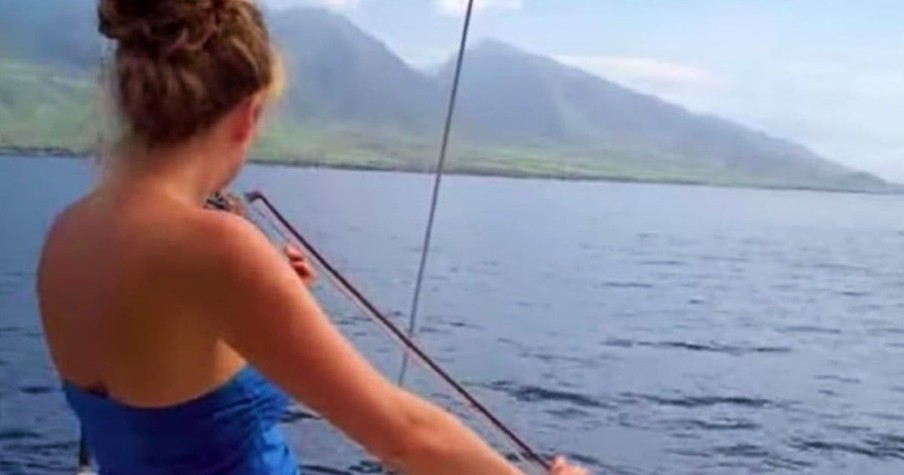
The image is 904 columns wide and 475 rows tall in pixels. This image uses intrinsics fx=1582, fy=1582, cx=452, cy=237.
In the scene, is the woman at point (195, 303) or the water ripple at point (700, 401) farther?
the water ripple at point (700, 401)

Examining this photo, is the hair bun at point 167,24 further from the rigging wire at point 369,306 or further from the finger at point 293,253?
the rigging wire at point 369,306

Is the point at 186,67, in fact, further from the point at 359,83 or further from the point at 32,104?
the point at 359,83

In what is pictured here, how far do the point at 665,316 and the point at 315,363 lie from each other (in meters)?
8.53

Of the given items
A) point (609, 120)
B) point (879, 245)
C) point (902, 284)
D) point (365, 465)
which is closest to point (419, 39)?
point (609, 120)

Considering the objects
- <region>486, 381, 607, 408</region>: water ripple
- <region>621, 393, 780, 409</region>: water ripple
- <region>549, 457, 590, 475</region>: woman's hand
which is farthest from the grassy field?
<region>621, 393, 780, 409</region>: water ripple

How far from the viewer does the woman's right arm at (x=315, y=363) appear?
69 centimetres

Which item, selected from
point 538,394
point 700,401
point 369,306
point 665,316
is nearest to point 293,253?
point 369,306

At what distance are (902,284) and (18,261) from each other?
18.4 ft

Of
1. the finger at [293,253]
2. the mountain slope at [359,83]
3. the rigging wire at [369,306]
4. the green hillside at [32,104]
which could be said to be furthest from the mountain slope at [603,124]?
the finger at [293,253]

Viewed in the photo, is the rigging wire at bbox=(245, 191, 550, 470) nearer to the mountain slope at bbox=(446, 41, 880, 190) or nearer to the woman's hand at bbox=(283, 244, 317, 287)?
the woman's hand at bbox=(283, 244, 317, 287)

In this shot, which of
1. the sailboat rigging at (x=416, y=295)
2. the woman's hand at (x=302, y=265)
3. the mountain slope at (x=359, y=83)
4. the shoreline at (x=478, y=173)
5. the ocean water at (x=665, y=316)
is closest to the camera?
the woman's hand at (x=302, y=265)

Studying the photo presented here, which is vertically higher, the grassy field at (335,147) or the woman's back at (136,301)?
the woman's back at (136,301)

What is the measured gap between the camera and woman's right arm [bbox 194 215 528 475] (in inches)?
27.1

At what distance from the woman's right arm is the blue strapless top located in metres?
0.04
